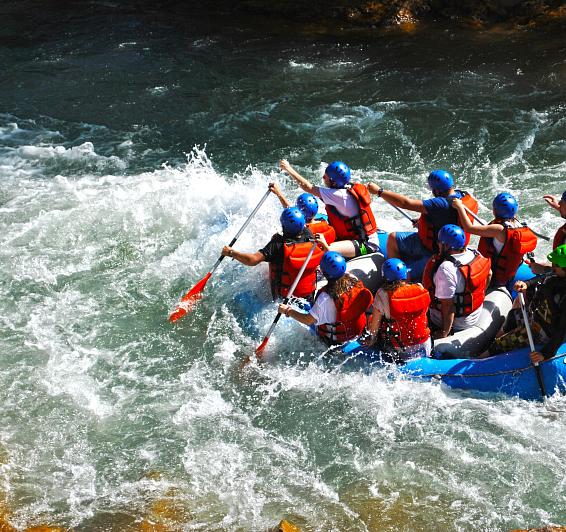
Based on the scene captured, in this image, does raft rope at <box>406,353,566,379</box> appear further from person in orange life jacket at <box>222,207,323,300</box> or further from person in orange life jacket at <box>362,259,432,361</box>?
person in orange life jacket at <box>222,207,323,300</box>

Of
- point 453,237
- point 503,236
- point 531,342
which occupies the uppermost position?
point 453,237

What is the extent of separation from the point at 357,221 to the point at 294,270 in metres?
1.07

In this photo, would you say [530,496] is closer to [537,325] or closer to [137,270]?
[537,325]

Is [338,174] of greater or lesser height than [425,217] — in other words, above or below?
above

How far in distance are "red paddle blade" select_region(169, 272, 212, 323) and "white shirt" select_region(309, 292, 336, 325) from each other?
2003 millimetres

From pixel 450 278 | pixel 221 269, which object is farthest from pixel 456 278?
pixel 221 269

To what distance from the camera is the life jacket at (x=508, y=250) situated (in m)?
6.81

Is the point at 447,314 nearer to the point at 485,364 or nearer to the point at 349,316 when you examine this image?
the point at 485,364

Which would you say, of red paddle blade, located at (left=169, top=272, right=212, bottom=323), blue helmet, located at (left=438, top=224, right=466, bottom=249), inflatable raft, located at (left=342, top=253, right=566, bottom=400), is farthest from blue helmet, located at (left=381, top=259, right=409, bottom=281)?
red paddle blade, located at (left=169, top=272, right=212, bottom=323)

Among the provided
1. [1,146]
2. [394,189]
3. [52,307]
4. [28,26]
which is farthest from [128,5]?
[52,307]

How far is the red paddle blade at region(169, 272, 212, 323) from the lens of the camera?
816 cm

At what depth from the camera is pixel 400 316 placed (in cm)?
618

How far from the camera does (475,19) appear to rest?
15352 mm

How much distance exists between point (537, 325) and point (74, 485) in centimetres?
407
